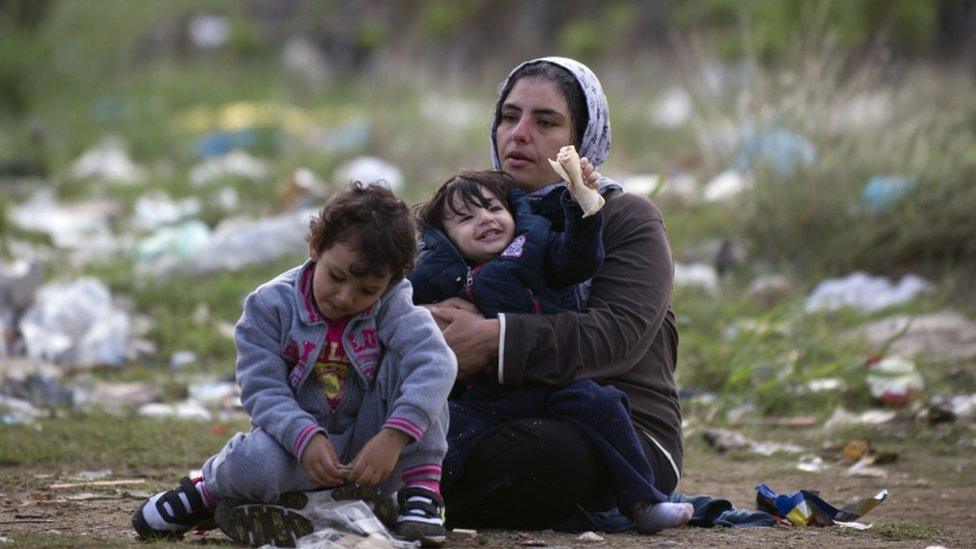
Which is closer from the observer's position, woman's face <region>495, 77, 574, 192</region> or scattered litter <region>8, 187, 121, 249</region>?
woman's face <region>495, 77, 574, 192</region>

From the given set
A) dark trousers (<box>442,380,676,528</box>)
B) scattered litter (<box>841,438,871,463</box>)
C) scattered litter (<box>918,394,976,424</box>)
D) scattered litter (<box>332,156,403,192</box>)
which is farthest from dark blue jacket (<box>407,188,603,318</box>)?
scattered litter (<box>332,156,403,192</box>)

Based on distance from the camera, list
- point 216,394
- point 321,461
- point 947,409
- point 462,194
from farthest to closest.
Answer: point 216,394
point 947,409
point 462,194
point 321,461

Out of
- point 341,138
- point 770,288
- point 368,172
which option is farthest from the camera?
point 341,138

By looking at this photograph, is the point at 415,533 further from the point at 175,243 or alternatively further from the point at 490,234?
the point at 175,243

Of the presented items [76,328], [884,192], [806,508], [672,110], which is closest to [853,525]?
[806,508]

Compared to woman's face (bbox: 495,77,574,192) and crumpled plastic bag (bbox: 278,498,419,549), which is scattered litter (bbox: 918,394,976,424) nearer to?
woman's face (bbox: 495,77,574,192)

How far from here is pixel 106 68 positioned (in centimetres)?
1548

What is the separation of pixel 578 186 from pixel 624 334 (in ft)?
1.53

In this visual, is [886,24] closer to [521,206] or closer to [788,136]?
[788,136]

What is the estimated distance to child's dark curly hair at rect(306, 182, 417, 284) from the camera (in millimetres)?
2947

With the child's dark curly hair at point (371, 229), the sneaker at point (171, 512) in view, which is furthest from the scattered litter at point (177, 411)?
the child's dark curly hair at point (371, 229)

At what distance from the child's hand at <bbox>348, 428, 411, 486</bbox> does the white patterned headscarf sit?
108 centimetres

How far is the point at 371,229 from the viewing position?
295 cm

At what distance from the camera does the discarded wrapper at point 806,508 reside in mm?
3727
